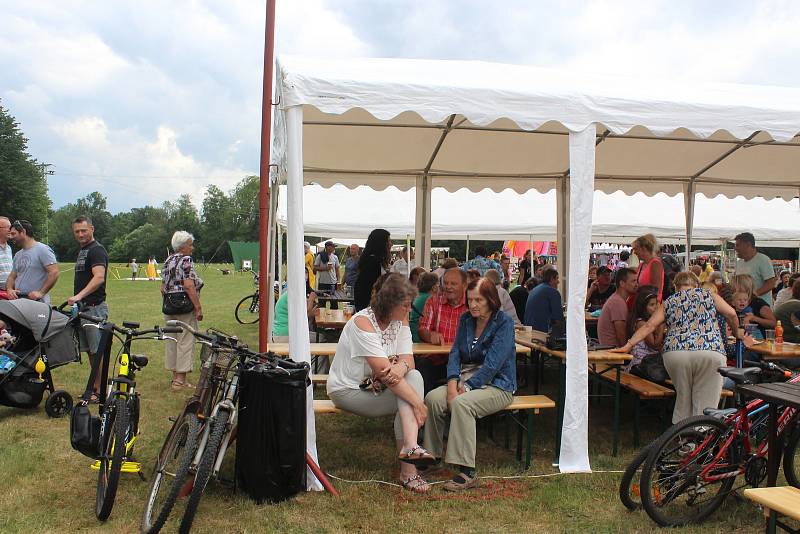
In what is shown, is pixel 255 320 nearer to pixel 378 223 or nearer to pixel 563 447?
pixel 378 223

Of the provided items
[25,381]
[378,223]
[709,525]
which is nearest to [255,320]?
[378,223]

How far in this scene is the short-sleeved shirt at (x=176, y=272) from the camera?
250 inches

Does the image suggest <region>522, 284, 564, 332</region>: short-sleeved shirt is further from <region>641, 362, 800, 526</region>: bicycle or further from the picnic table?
<region>641, 362, 800, 526</region>: bicycle

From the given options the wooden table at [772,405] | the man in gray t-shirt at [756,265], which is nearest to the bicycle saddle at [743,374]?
the wooden table at [772,405]

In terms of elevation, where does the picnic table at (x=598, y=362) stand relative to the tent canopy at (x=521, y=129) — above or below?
below

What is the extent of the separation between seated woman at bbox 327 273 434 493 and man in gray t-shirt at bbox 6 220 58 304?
134 inches

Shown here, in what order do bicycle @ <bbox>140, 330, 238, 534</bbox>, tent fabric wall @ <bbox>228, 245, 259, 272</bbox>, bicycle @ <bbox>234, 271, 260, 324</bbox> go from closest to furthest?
bicycle @ <bbox>140, 330, 238, 534</bbox>, bicycle @ <bbox>234, 271, 260, 324</bbox>, tent fabric wall @ <bbox>228, 245, 259, 272</bbox>

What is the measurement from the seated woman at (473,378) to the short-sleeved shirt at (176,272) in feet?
10.4

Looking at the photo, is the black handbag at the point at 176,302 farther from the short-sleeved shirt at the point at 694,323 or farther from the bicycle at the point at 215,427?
the short-sleeved shirt at the point at 694,323

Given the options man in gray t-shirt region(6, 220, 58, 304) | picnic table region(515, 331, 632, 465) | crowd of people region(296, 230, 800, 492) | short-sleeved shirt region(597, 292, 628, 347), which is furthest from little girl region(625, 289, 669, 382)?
man in gray t-shirt region(6, 220, 58, 304)

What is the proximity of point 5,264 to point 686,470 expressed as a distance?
6389 mm

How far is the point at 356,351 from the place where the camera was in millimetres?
3969

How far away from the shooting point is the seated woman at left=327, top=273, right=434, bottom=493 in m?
3.89

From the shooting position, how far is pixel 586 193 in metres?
4.30
